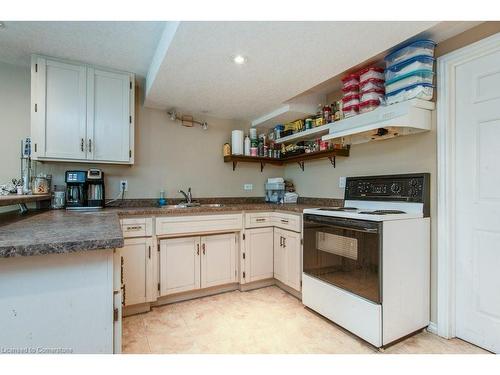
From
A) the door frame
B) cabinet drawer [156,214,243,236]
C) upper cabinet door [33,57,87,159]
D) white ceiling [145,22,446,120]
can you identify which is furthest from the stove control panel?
upper cabinet door [33,57,87,159]

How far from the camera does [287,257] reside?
Result: 259cm

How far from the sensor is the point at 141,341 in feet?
5.89

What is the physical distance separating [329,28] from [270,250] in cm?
210

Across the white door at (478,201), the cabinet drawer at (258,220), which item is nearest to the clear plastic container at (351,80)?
the white door at (478,201)

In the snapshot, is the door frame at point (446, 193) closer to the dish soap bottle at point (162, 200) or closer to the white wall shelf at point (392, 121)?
the white wall shelf at point (392, 121)

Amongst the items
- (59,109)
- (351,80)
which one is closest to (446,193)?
(351,80)

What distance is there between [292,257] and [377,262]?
950 millimetres

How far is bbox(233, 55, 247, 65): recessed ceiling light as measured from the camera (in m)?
1.84

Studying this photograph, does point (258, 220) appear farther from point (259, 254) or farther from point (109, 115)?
point (109, 115)

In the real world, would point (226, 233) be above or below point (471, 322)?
above

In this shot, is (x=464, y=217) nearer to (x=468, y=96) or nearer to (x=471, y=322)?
(x=471, y=322)

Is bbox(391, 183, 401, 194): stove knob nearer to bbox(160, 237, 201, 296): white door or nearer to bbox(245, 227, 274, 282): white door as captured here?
bbox(245, 227, 274, 282): white door

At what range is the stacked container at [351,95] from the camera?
218 centimetres
